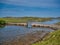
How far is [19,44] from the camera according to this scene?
16.1ft

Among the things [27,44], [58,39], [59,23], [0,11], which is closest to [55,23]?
[59,23]

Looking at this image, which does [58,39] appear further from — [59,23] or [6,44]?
[59,23]

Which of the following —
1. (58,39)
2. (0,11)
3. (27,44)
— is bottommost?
(27,44)

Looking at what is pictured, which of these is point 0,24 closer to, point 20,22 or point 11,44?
point 20,22

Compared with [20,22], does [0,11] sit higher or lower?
higher

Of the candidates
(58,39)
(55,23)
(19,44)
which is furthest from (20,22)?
(58,39)

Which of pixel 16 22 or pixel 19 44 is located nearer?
pixel 19 44

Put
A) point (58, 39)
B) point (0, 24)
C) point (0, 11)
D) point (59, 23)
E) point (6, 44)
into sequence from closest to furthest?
point (58, 39) → point (6, 44) → point (0, 11) → point (59, 23) → point (0, 24)

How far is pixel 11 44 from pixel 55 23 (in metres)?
6.09

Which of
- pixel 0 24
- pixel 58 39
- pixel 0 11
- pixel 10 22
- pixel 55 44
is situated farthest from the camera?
pixel 10 22

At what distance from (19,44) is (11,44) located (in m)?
0.24

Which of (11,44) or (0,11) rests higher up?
(0,11)

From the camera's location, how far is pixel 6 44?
4.89 metres

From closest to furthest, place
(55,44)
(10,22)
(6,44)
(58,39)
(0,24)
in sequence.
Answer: (55,44), (58,39), (6,44), (0,24), (10,22)
